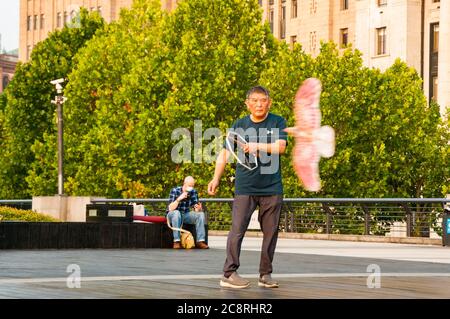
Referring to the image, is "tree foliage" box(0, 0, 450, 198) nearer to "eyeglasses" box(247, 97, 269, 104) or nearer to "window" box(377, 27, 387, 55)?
"window" box(377, 27, 387, 55)

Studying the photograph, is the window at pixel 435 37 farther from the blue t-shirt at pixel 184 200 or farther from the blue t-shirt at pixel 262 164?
the blue t-shirt at pixel 262 164

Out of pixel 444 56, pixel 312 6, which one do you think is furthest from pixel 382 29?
pixel 312 6

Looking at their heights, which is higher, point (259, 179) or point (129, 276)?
point (259, 179)

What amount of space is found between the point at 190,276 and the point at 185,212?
8612 mm

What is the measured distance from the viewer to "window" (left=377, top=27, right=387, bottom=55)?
Result: 71.4m

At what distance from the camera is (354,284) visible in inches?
454

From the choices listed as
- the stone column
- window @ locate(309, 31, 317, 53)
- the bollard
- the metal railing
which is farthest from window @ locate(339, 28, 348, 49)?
the bollard

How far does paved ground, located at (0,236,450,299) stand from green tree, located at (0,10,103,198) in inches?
1749

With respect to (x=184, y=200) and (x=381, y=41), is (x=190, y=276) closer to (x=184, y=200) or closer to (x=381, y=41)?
(x=184, y=200)

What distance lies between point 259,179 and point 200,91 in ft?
140

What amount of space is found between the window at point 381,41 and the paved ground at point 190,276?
53.6 meters
